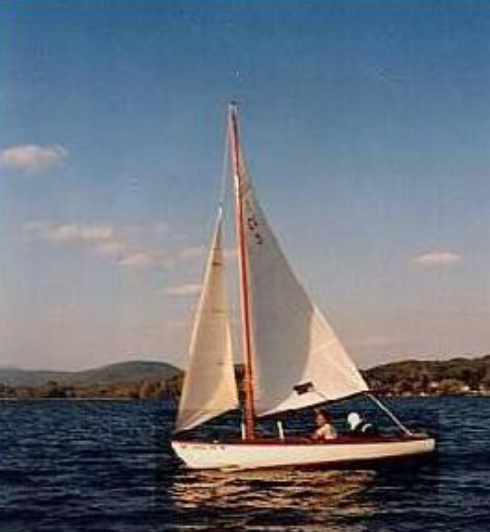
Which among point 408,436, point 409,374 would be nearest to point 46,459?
point 408,436

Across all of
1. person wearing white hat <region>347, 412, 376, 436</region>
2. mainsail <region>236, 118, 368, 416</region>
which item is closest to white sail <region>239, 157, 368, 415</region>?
mainsail <region>236, 118, 368, 416</region>

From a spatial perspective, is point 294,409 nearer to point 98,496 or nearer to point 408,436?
point 408,436

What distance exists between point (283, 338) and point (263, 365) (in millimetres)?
962

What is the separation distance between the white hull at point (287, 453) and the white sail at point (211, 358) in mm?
1028

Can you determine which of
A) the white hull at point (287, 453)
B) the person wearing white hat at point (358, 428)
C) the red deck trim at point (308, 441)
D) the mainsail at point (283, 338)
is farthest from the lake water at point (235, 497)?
the mainsail at point (283, 338)

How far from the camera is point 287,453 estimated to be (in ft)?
92.5

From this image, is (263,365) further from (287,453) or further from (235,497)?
(235,497)

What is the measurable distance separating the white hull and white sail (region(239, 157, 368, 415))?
140cm

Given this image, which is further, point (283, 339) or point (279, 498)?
point (283, 339)

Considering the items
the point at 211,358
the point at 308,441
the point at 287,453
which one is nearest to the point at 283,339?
the point at 211,358

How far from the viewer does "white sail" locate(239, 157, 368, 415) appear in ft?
96.1

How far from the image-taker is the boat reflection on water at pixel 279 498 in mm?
21781

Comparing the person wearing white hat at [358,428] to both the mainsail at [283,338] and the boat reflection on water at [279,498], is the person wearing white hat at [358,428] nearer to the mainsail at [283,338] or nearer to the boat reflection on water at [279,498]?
the mainsail at [283,338]

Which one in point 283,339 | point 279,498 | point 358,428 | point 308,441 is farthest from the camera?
point 358,428
